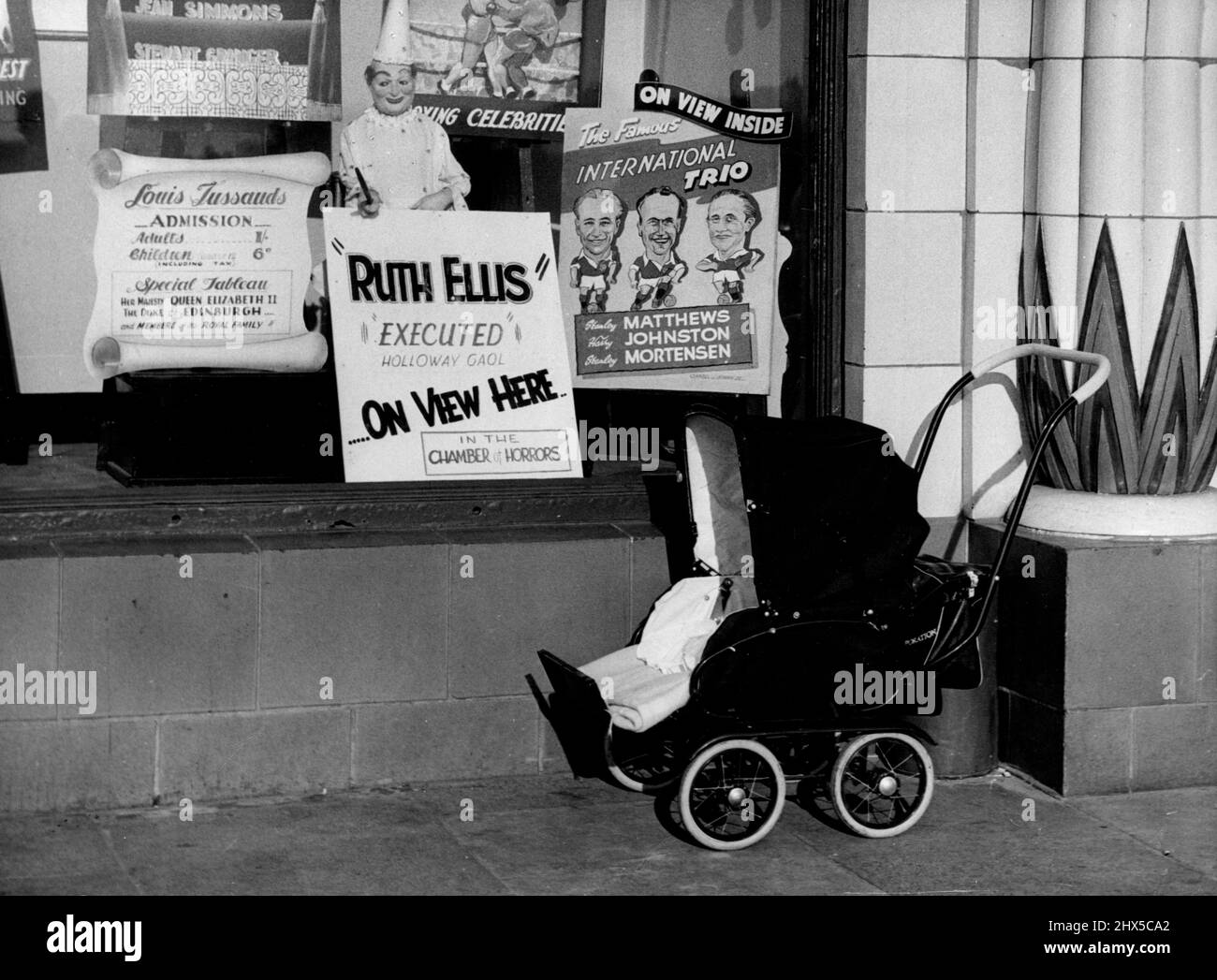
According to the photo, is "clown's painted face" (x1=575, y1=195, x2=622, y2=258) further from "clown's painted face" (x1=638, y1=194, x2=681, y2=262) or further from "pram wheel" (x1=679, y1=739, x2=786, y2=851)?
"pram wheel" (x1=679, y1=739, x2=786, y2=851)

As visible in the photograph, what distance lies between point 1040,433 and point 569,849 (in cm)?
234

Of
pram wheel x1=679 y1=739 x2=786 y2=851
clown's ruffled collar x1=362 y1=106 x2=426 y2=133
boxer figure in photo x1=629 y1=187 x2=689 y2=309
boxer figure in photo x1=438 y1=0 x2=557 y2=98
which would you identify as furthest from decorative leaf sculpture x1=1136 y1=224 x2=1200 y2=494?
clown's ruffled collar x1=362 y1=106 x2=426 y2=133

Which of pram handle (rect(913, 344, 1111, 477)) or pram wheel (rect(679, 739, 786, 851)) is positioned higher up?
pram handle (rect(913, 344, 1111, 477))

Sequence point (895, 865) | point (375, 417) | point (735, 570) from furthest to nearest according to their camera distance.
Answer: point (375, 417)
point (735, 570)
point (895, 865)

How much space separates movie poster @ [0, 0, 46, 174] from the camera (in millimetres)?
7102

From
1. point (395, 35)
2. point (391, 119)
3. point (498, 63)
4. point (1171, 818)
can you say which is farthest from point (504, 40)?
point (1171, 818)

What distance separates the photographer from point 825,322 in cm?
784

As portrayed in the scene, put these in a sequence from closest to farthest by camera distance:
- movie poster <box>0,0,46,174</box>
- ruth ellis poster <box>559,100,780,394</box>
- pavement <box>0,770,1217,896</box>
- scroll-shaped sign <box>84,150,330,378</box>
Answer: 1. pavement <box>0,770,1217,896</box>
2. movie poster <box>0,0,46,174</box>
3. scroll-shaped sign <box>84,150,330,378</box>
4. ruth ellis poster <box>559,100,780,394</box>

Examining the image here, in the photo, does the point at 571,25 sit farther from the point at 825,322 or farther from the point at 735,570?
the point at 735,570

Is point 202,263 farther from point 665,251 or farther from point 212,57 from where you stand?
point 665,251

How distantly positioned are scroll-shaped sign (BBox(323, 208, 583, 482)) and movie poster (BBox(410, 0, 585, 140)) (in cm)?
40

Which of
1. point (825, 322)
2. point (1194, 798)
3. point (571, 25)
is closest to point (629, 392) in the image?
point (825, 322)

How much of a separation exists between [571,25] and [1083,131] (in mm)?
2102

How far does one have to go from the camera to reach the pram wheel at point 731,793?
21.4 feet
